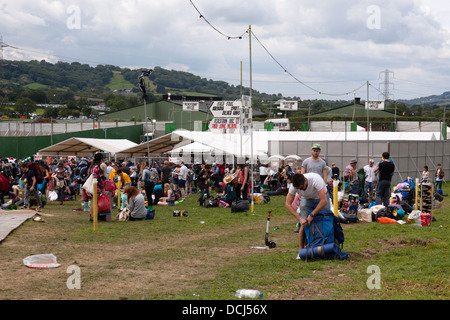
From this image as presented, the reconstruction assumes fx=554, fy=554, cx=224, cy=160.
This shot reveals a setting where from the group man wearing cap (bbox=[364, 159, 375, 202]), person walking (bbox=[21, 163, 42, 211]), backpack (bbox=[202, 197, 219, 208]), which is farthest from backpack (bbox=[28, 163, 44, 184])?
man wearing cap (bbox=[364, 159, 375, 202])

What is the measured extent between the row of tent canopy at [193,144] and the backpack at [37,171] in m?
12.6

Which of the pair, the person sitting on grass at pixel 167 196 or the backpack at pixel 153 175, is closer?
the backpack at pixel 153 175

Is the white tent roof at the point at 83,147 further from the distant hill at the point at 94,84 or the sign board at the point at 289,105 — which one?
the distant hill at the point at 94,84

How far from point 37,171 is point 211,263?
1050cm

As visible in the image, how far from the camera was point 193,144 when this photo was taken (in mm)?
31969

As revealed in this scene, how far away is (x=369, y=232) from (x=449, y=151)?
2716 cm

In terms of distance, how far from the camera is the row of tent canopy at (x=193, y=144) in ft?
103

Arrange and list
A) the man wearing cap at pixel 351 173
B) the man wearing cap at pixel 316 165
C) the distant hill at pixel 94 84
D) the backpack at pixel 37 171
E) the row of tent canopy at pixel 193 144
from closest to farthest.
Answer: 1. the man wearing cap at pixel 316 165
2. the backpack at pixel 37 171
3. the man wearing cap at pixel 351 173
4. the row of tent canopy at pixel 193 144
5. the distant hill at pixel 94 84

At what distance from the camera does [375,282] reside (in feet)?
23.8

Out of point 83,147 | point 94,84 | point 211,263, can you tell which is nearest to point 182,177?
point 83,147

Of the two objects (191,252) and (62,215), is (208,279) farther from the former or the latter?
(62,215)

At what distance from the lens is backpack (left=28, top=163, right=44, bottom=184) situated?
17.8 m

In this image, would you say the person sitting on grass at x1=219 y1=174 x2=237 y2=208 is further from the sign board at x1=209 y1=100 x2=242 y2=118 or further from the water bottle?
the water bottle

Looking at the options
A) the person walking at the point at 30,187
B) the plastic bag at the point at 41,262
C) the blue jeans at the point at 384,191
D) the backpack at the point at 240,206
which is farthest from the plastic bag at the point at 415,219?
the person walking at the point at 30,187
